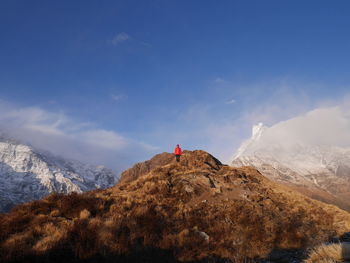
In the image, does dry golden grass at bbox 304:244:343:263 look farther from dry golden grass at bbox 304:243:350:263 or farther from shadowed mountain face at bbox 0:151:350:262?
shadowed mountain face at bbox 0:151:350:262

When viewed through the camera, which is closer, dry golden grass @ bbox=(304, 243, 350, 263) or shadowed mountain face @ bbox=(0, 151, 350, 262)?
dry golden grass @ bbox=(304, 243, 350, 263)

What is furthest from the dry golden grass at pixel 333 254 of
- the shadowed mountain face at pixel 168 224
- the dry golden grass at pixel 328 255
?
the shadowed mountain face at pixel 168 224

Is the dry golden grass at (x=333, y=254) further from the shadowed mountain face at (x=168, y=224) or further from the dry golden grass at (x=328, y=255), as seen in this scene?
the shadowed mountain face at (x=168, y=224)

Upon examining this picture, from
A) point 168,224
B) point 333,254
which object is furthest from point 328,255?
point 168,224

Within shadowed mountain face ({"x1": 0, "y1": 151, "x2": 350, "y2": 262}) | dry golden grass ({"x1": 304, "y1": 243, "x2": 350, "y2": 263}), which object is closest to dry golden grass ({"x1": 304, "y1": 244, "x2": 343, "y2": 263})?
dry golden grass ({"x1": 304, "y1": 243, "x2": 350, "y2": 263})

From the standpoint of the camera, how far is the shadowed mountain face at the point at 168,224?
10023 millimetres

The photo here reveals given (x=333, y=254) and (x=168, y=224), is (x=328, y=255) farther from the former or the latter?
(x=168, y=224)

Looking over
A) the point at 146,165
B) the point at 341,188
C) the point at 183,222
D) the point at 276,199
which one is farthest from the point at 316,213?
the point at 341,188

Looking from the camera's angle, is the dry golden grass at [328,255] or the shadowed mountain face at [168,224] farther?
the shadowed mountain face at [168,224]

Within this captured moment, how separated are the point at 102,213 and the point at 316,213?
2060 centimetres

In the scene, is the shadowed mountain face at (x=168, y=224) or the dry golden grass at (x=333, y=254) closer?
the dry golden grass at (x=333, y=254)

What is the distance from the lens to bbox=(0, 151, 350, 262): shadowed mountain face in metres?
10.0

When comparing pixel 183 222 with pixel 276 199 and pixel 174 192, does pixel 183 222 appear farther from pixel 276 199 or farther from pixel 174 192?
pixel 276 199

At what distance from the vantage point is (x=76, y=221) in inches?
461
